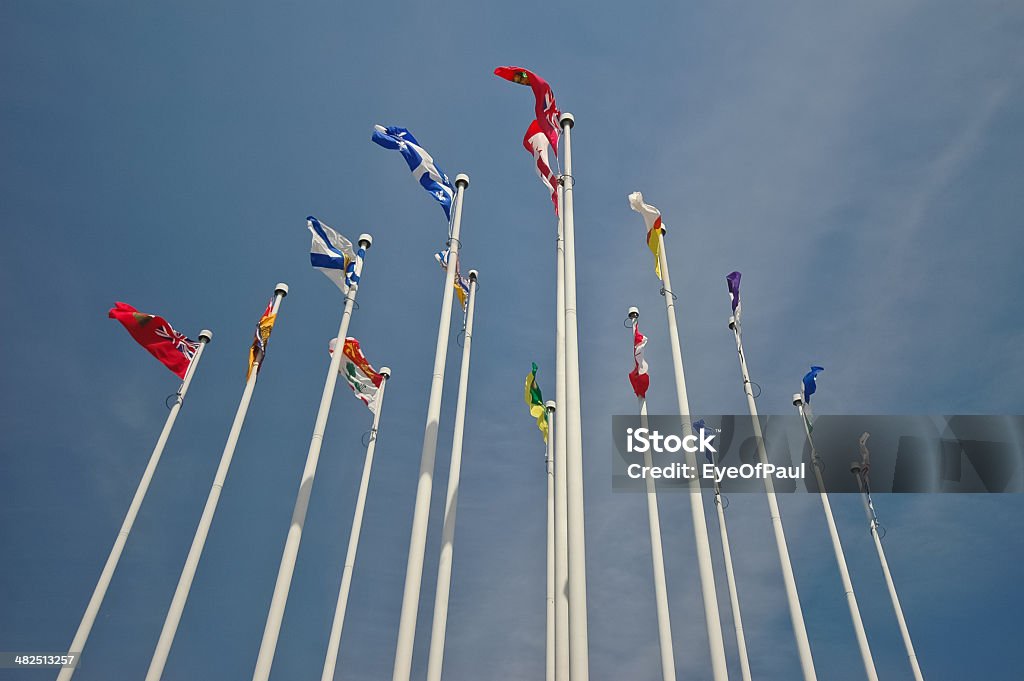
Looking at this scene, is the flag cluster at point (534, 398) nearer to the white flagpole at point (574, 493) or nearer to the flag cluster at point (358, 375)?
the flag cluster at point (358, 375)

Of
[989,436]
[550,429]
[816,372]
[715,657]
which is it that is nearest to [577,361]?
[715,657]

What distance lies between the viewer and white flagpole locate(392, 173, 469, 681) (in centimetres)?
927

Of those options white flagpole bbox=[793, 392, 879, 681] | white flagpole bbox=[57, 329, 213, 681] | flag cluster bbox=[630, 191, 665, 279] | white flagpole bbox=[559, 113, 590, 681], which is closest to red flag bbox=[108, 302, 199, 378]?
white flagpole bbox=[57, 329, 213, 681]

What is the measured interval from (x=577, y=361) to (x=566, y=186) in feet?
14.3

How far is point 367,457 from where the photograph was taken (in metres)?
18.5

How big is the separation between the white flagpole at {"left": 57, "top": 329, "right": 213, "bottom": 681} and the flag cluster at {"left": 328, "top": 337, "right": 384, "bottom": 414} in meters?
4.36

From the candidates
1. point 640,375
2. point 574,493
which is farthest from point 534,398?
point 574,493

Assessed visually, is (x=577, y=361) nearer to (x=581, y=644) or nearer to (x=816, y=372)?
(x=581, y=644)

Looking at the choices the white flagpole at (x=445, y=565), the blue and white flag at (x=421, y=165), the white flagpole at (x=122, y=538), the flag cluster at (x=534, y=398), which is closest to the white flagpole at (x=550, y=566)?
the flag cluster at (x=534, y=398)

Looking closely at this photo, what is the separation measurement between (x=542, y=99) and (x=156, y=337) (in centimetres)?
1344

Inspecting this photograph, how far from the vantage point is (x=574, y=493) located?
9.40 metres

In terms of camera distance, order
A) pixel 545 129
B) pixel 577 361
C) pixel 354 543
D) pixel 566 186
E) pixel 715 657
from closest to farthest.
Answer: pixel 715 657
pixel 577 361
pixel 566 186
pixel 545 129
pixel 354 543

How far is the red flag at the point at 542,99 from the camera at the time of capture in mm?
14164

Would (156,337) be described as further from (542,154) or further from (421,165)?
(542,154)
